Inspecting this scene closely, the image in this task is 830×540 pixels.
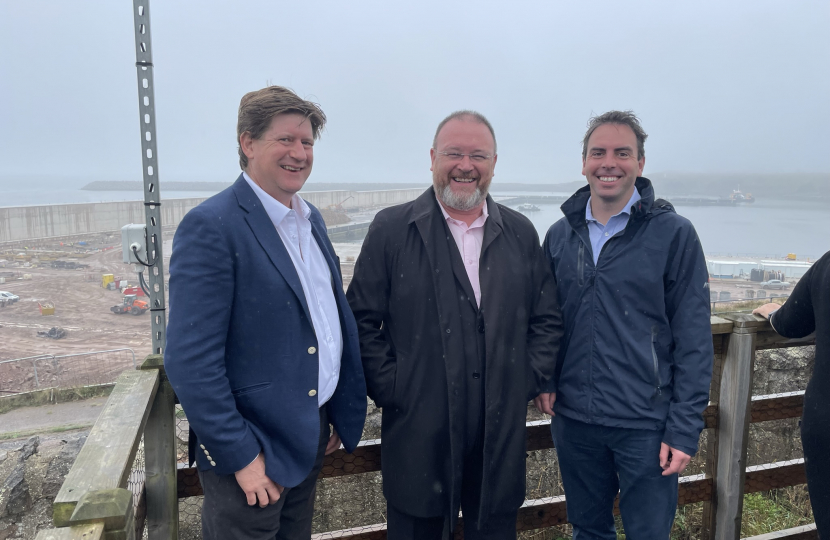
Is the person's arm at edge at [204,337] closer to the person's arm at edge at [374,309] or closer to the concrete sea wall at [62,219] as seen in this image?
the person's arm at edge at [374,309]

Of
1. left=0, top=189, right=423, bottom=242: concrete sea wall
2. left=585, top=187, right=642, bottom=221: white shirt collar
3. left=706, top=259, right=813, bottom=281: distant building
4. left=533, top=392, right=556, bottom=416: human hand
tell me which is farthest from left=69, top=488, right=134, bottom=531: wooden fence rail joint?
left=0, top=189, right=423, bottom=242: concrete sea wall

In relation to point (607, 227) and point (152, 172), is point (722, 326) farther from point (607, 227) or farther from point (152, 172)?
point (152, 172)

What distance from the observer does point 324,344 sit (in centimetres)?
174

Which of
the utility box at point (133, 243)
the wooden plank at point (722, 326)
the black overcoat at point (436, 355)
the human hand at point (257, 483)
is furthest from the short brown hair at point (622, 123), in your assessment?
the utility box at point (133, 243)

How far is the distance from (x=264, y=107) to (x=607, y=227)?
1369mm

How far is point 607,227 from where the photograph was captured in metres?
2.14

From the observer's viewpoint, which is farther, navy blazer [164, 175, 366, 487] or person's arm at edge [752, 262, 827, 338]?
person's arm at edge [752, 262, 827, 338]

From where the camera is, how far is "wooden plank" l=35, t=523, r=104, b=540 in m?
0.95

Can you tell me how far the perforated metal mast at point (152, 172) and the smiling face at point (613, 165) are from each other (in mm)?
2091

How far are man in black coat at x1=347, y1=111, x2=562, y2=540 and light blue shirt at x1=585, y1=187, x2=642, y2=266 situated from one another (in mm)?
283

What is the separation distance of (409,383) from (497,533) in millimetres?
684

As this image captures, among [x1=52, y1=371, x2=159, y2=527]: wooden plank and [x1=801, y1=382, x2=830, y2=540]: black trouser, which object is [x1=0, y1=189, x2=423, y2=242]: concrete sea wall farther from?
[x1=801, y1=382, x2=830, y2=540]: black trouser

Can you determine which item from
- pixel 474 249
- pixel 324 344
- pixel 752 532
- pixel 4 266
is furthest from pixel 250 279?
pixel 4 266

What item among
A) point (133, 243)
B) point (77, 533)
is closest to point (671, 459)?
point (77, 533)
